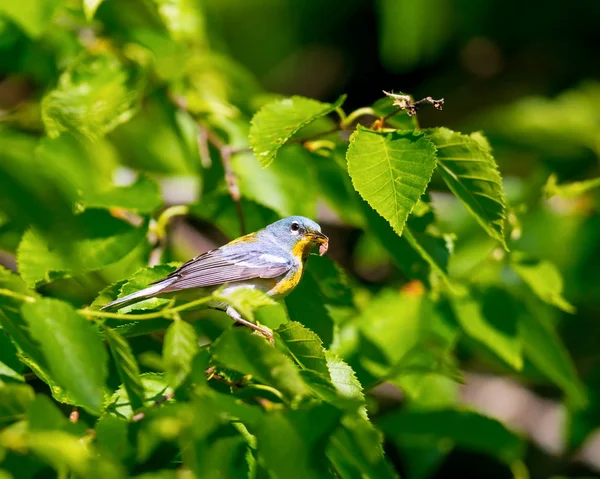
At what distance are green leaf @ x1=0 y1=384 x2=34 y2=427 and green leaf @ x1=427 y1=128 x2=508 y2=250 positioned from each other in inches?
Result: 37.0

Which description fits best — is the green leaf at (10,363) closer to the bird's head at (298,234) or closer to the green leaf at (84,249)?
the green leaf at (84,249)

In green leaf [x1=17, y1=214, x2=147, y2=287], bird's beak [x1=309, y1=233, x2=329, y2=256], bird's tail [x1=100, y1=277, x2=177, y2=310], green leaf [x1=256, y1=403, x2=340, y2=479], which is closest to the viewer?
green leaf [x1=256, y1=403, x2=340, y2=479]

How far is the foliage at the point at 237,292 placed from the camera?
1207 millimetres

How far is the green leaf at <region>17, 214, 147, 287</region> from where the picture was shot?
1.72 meters

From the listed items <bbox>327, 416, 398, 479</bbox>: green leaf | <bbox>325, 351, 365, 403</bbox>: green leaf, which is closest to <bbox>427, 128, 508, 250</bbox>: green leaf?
<bbox>325, 351, 365, 403</bbox>: green leaf

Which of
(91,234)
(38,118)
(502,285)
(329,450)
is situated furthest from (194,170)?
(329,450)

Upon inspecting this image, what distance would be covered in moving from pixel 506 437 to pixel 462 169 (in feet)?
2.65

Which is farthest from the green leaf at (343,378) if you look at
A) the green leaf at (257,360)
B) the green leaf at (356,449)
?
the green leaf at (257,360)

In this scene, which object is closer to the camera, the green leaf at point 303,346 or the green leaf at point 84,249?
the green leaf at point 303,346

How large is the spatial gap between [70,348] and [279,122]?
2.36 feet

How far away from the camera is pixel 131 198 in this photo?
1.93 metres

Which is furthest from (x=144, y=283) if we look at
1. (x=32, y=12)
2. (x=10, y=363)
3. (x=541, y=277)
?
(x=541, y=277)

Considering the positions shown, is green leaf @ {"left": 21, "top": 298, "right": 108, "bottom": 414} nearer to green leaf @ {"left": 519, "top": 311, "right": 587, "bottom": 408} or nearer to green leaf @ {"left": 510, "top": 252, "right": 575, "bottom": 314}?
green leaf @ {"left": 510, "top": 252, "right": 575, "bottom": 314}

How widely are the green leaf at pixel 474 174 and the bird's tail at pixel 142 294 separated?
669mm
